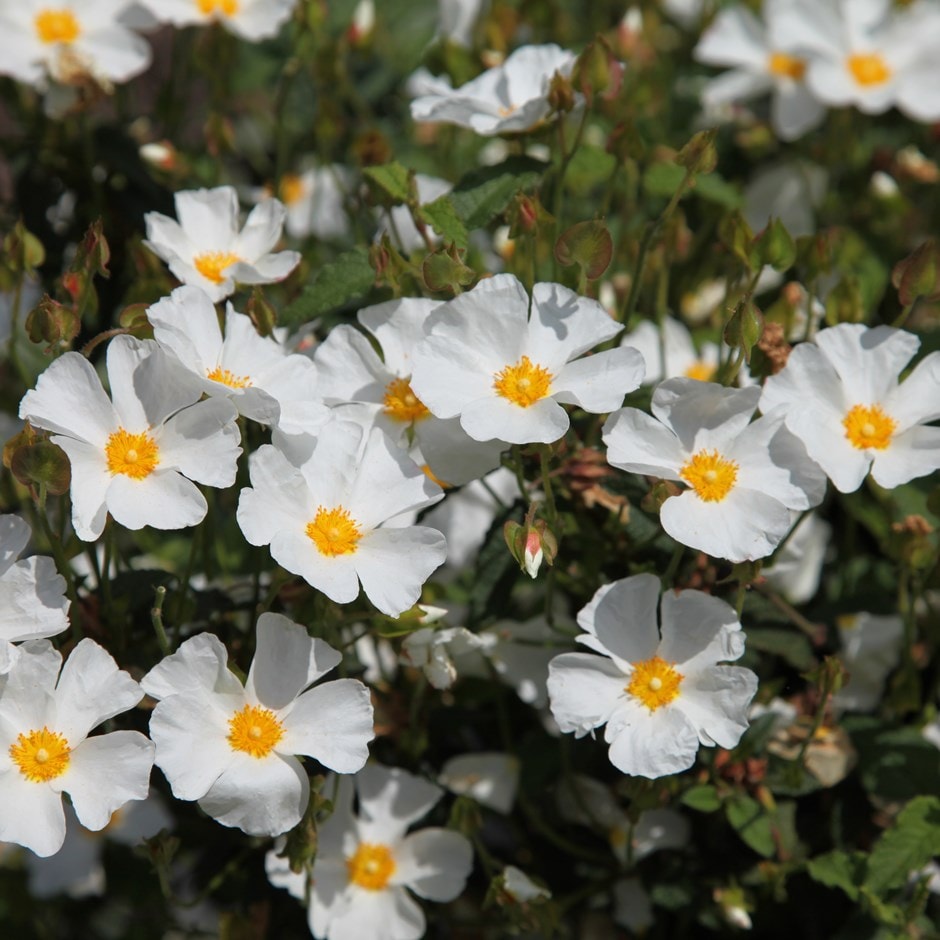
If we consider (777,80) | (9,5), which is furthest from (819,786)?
(9,5)

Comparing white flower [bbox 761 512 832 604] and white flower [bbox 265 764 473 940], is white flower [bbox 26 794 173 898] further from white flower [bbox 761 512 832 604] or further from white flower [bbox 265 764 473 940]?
white flower [bbox 761 512 832 604]

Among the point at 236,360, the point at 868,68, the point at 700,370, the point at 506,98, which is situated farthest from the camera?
the point at 868,68

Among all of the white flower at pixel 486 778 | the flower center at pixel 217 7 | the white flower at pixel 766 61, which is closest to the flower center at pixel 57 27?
the flower center at pixel 217 7

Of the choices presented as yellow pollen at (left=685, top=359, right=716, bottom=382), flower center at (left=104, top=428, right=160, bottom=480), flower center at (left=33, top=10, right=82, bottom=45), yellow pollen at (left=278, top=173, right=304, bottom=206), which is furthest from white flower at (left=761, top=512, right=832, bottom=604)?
flower center at (left=33, top=10, right=82, bottom=45)

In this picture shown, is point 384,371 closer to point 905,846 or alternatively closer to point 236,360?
point 236,360

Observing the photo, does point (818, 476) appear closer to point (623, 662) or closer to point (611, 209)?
point (623, 662)

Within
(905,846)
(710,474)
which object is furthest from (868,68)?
(905,846)
